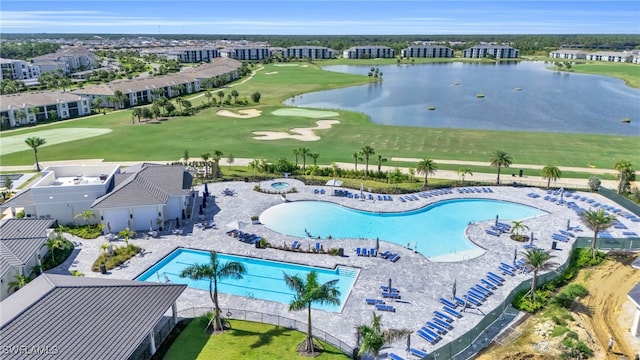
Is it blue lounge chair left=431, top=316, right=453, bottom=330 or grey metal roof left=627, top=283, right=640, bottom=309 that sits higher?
grey metal roof left=627, top=283, right=640, bottom=309

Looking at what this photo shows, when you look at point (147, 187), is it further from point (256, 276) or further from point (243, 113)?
point (243, 113)

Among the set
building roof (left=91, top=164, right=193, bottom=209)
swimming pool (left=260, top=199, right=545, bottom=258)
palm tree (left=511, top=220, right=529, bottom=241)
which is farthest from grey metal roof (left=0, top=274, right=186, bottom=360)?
palm tree (left=511, top=220, right=529, bottom=241)

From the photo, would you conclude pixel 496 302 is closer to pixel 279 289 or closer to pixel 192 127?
pixel 279 289

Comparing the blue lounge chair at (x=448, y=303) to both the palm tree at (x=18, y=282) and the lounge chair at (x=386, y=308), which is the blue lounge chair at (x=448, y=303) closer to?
the lounge chair at (x=386, y=308)

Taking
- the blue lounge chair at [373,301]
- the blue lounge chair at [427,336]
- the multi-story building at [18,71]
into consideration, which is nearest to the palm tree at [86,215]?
the blue lounge chair at [373,301]

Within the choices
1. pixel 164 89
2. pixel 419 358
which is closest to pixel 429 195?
pixel 419 358

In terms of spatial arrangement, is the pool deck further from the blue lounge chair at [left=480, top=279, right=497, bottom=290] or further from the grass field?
the grass field
